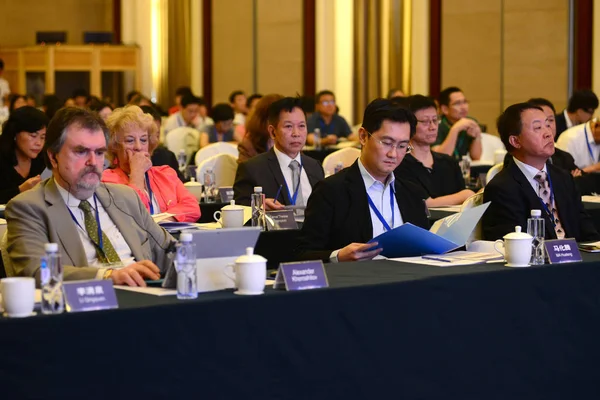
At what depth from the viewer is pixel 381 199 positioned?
404 centimetres

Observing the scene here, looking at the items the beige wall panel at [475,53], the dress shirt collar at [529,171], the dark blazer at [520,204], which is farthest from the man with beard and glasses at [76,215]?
the beige wall panel at [475,53]

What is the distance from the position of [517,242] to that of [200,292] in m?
1.09

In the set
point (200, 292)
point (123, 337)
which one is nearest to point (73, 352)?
point (123, 337)

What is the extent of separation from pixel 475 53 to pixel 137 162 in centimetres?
852

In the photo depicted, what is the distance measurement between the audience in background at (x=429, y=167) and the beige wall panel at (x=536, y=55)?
19.0 ft

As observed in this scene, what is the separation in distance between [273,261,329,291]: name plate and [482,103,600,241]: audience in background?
1.54m

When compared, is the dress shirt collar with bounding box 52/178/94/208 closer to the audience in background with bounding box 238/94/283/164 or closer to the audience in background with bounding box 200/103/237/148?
the audience in background with bounding box 238/94/283/164

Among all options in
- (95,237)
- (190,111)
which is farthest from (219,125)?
(95,237)

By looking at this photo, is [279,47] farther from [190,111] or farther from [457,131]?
[457,131]

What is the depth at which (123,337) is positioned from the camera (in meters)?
2.55

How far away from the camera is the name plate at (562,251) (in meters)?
3.45

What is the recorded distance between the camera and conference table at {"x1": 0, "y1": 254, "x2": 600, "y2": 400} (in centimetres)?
250

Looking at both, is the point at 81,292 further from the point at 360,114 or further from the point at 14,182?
the point at 360,114

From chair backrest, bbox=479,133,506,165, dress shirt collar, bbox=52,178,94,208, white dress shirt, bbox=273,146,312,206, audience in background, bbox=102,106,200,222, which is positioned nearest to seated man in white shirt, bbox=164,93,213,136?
chair backrest, bbox=479,133,506,165
